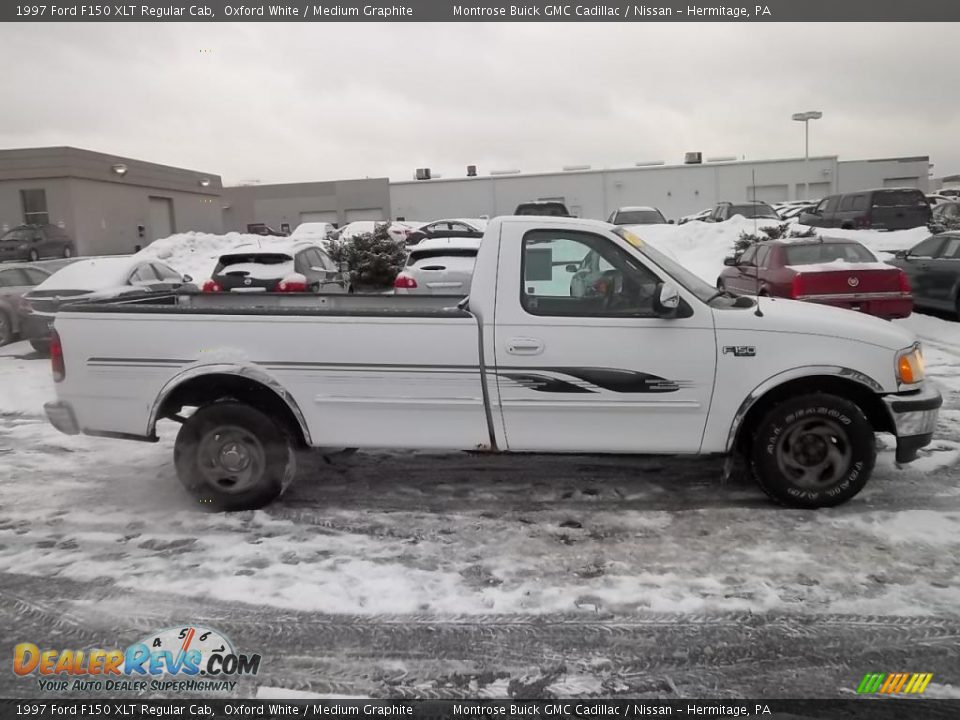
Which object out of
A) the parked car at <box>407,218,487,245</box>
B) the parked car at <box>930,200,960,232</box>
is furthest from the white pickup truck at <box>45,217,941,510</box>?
the parked car at <box>930,200,960,232</box>

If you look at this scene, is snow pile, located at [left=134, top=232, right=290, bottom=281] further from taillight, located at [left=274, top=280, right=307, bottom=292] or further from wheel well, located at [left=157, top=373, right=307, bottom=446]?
wheel well, located at [left=157, top=373, right=307, bottom=446]

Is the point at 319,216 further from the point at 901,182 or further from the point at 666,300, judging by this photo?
the point at 666,300

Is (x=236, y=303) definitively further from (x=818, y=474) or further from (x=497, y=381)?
(x=818, y=474)

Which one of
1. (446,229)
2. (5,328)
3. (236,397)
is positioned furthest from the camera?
(446,229)

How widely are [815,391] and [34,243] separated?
3137 centimetres

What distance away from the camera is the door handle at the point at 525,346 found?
187 inches

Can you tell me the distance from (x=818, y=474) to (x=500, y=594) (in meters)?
2.27

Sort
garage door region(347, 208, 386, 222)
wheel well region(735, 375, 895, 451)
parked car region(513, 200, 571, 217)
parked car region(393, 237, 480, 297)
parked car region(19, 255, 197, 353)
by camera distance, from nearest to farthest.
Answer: wheel well region(735, 375, 895, 451)
parked car region(393, 237, 480, 297)
parked car region(19, 255, 197, 353)
parked car region(513, 200, 571, 217)
garage door region(347, 208, 386, 222)

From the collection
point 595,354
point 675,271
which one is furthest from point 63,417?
point 675,271

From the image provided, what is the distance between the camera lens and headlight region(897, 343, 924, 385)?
4.73m

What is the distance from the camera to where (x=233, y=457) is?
5039 millimetres

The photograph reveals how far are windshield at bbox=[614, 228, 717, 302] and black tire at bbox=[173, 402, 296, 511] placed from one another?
259cm

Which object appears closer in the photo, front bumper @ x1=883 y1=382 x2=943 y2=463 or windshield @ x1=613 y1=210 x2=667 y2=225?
front bumper @ x1=883 y1=382 x2=943 y2=463

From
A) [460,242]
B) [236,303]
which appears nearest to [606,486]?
[236,303]
